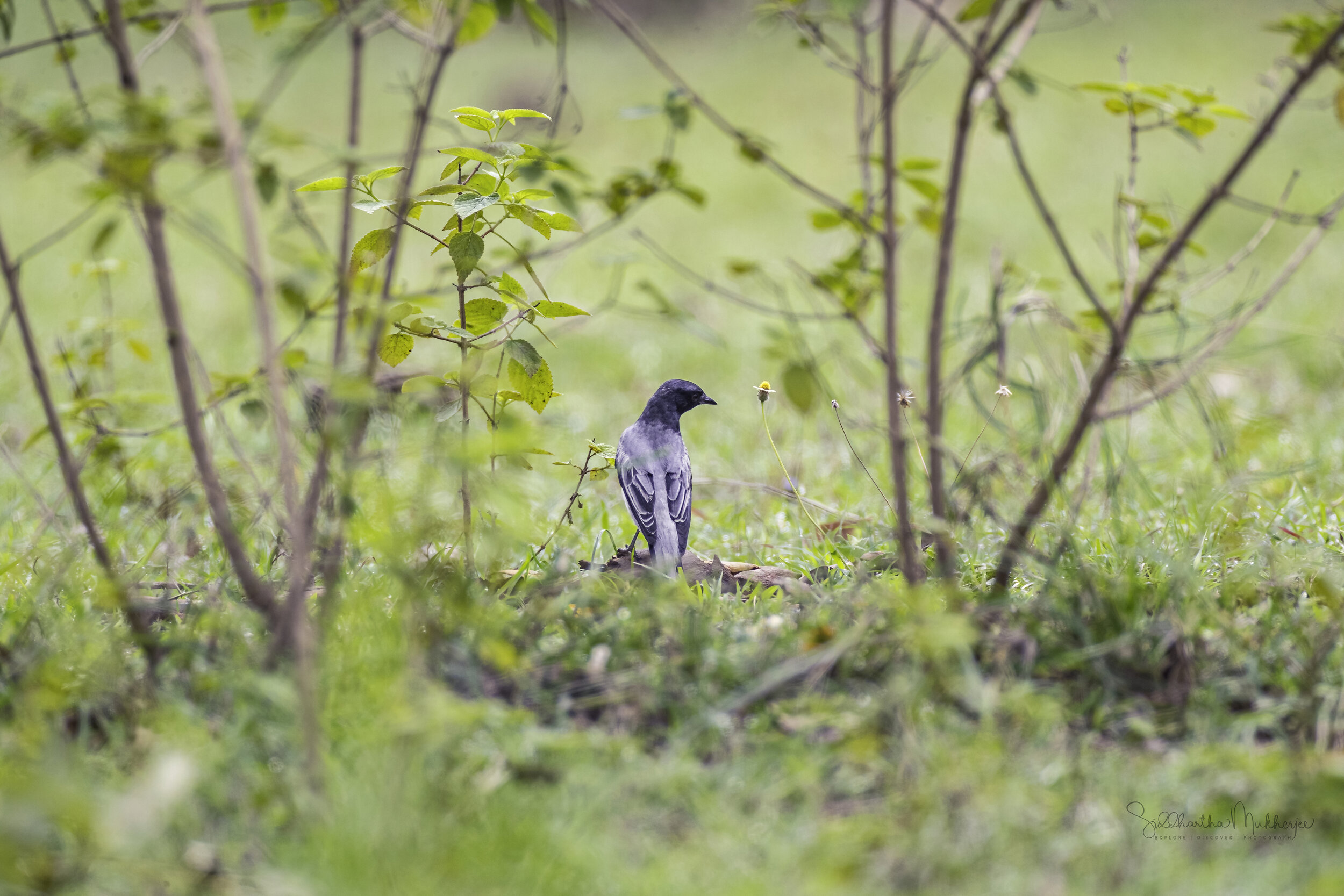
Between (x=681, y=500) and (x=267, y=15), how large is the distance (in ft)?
5.77

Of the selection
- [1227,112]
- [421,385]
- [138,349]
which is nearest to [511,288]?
[421,385]

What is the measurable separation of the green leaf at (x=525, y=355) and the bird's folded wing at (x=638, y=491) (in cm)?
62

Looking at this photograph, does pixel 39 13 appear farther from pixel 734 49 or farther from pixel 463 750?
pixel 463 750

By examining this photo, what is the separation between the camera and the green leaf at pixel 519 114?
2301 millimetres

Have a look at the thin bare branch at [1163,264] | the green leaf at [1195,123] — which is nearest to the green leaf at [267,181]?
the thin bare branch at [1163,264]

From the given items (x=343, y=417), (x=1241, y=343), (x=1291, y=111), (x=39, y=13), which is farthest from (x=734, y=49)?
(x=343, y=417)

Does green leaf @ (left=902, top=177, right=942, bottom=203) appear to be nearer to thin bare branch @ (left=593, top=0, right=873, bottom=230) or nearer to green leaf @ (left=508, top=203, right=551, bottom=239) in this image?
thin bare branch @ (left=593, top=0, right=873, bottom=230)

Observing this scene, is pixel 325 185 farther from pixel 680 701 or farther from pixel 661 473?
pixel 661 473

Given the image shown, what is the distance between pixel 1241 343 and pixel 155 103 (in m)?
6.59

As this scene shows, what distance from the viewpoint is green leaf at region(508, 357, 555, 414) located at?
8.21ft

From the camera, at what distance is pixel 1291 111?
12.1 metres

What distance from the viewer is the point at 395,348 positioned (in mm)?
2529

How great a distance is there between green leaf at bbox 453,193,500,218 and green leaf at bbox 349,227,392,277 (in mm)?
205

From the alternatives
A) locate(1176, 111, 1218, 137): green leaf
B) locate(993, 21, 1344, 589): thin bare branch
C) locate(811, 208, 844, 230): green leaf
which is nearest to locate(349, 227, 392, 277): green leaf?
locate(811, 208, 844, 230): green leaf
